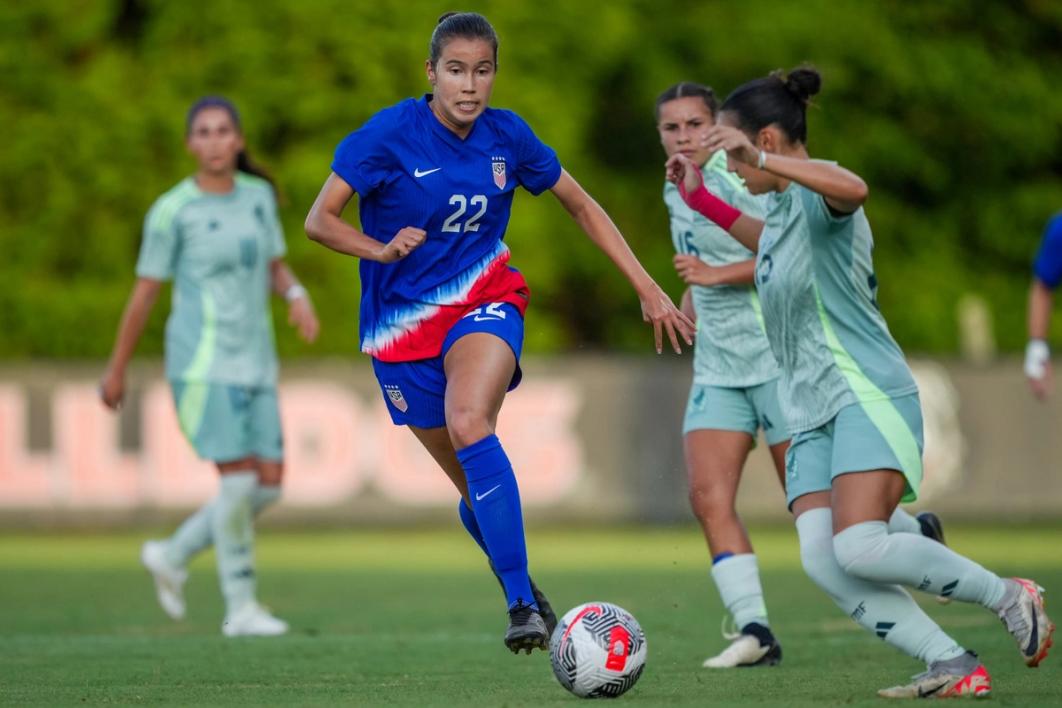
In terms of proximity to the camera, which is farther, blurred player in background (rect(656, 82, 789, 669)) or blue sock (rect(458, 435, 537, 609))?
blurred player in background (rect(656, 82, 789, 669))

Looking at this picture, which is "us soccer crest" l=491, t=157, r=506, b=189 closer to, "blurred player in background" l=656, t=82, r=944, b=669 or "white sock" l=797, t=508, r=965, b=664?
"blurred player in background" l=656, t=82, r=944, b=669

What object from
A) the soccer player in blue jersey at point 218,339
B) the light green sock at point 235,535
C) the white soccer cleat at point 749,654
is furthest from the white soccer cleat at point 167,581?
the white soccer cleat at point 749,654

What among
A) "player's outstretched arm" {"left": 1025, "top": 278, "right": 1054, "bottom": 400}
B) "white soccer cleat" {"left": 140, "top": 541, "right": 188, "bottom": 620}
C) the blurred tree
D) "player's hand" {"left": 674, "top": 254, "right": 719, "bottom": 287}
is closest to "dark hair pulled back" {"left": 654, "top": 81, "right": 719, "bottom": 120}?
"player's hand" {"left": 674, "top": 254, "right": 719, "bottom": 287}

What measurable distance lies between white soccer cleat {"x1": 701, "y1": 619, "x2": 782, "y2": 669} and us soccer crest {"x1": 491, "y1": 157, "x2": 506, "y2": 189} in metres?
2.14

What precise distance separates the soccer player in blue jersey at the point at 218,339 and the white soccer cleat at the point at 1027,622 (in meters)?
4.81

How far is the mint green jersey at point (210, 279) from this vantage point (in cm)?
1058

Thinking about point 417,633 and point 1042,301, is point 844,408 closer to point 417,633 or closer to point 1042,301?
point 417,633

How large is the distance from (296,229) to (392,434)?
5.37 meters

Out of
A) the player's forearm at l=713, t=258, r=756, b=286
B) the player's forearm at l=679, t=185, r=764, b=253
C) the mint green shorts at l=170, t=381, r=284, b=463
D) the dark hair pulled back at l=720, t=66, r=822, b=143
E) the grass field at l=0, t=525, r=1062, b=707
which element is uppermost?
the dark hair pulled back at l=720, t=66, r=822, b=143

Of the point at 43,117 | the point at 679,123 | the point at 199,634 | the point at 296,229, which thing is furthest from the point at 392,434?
the point at 679,123

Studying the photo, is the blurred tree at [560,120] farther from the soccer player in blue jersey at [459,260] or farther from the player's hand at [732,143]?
the player's hand at [732,143]

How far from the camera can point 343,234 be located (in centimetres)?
714

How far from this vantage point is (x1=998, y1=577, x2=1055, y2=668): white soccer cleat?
6648 millimetres

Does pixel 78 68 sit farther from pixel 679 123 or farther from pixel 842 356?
pixel 842 356
